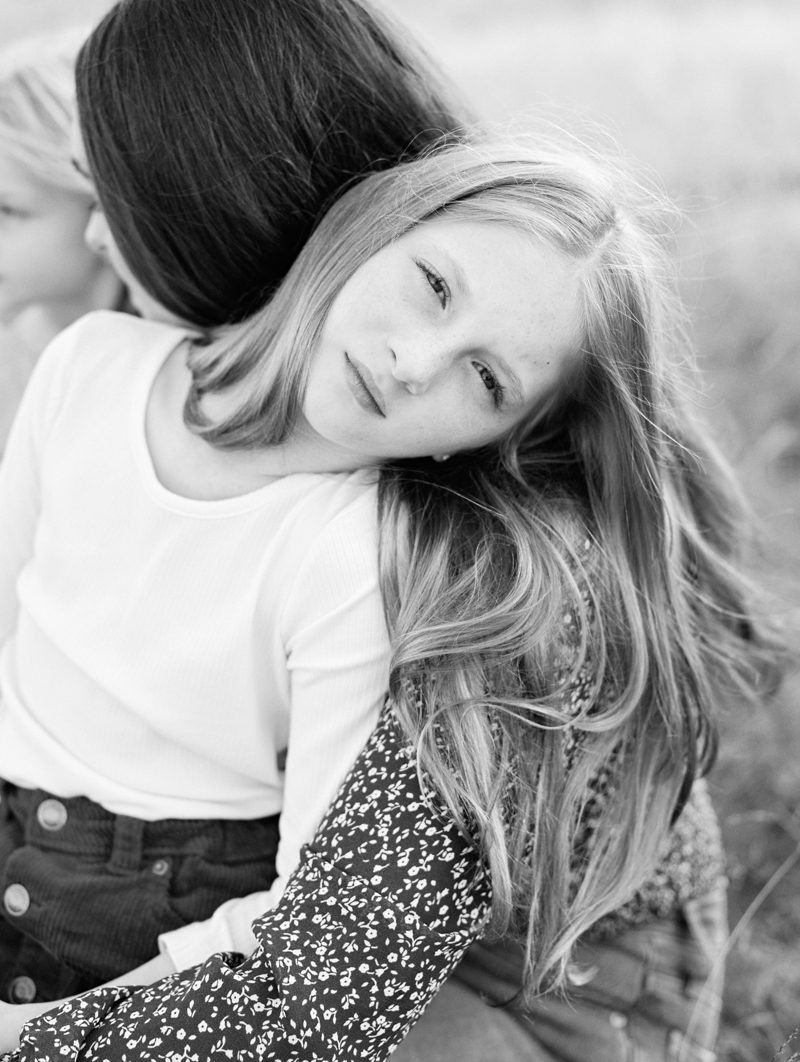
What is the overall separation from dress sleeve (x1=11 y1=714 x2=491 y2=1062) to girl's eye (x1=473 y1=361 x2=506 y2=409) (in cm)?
49

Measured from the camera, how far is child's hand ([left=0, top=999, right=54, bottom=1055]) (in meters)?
1.50

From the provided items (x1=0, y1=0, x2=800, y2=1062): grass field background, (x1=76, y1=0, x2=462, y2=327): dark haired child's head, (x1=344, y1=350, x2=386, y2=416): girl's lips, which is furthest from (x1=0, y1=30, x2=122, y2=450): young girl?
(x1=344, y1=350, x2=386, y2=416): girl's lips

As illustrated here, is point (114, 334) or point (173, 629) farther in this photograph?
point (114, 334)

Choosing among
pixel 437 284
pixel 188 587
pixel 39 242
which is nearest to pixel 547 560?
pixel 437 284

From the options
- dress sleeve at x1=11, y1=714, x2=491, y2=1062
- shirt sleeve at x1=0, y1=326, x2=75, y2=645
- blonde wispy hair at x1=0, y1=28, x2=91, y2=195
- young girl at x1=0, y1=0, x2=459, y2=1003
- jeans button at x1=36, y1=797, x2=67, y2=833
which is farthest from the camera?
blonde wispy hair at x1=0, y1=28, x2=91, y2=195

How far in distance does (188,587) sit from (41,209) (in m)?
0.88

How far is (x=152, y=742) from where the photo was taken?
5.46 feet

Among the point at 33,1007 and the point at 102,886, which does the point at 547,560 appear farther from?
the point at 33,1007

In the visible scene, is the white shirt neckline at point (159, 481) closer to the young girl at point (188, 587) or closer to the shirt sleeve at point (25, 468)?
the young girl at point (188, 587)

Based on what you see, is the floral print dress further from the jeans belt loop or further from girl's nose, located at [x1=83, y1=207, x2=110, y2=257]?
girl's nose, located at [x1=83, y1=207, x2=110, y2=257]

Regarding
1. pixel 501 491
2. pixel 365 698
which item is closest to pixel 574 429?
pixel 501 491

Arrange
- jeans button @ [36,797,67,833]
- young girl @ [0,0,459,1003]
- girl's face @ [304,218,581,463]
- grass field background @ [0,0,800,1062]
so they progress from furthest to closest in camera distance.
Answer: grass field background @ [0,0,800,1062] < jeans button @ [36,797,67,833] < young girl @ [0,0,459,1003] < girl's face @ [304,218,581,463]

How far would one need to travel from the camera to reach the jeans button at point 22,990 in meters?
1.65

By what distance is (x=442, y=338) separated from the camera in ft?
4.74
